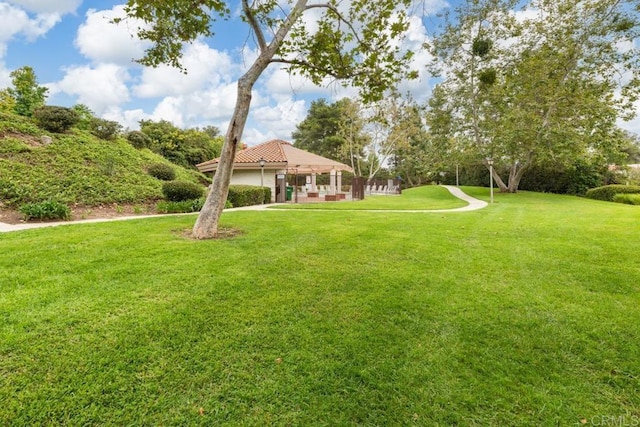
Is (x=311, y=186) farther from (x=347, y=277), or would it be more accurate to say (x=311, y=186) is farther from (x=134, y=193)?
(x=347, y=277)

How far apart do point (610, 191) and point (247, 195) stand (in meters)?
24.5

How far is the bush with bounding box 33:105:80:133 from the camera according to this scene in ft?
45.5

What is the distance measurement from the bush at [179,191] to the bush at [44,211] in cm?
372

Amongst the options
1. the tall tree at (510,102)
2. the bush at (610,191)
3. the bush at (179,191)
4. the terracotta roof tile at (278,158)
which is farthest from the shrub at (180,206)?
the bush at (610,191)

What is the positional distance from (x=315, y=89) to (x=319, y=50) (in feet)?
3.28

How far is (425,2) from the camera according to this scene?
5.57 metres

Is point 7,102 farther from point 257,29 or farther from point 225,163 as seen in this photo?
point 225,163

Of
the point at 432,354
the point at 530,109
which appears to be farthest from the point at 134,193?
the point at 530,109

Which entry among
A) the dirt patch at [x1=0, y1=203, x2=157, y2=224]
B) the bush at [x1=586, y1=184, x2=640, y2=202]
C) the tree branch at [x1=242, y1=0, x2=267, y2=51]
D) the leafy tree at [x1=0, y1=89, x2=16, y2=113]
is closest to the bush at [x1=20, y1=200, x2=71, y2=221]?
the dirt patch at [x1=0, y1=203, x2=157, y2=224]

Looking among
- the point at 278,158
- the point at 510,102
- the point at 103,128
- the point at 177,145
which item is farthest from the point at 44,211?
the point at 510,102

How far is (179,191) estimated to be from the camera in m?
12.6

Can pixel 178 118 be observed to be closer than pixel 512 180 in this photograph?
No

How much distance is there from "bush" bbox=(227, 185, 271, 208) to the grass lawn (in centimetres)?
883

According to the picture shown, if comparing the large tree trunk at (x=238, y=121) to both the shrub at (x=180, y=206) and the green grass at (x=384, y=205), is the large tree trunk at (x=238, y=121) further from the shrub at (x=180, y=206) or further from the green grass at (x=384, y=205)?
the green grass at (x=384, y=205)
